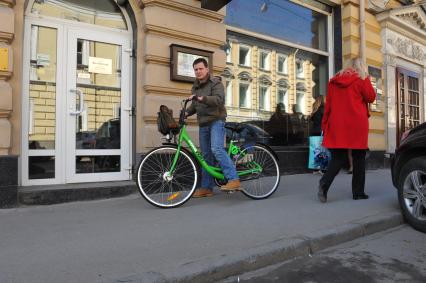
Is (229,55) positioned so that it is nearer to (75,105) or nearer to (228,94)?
(228,94)

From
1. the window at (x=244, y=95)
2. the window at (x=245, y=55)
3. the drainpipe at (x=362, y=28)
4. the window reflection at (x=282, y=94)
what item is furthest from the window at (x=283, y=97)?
the drainpipe at (x=362, y=28)

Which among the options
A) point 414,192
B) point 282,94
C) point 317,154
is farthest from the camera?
point 282,94

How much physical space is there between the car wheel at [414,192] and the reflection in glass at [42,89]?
4.49 metres

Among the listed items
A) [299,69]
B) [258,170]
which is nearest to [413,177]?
[258,170]

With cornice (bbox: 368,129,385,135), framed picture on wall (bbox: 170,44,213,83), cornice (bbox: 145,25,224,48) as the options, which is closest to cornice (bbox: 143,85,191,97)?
framed picture on wall (bbox: 170,44,213,83)

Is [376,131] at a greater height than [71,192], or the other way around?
[376,131]

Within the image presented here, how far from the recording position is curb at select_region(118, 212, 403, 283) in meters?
3.01

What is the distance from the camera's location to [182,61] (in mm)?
6703

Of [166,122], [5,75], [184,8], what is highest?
[184,8]

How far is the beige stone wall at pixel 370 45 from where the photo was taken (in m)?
9.93

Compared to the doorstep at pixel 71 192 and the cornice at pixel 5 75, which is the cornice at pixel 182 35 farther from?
the doorstep at pixel 71 192

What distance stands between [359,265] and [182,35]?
4.48 meters

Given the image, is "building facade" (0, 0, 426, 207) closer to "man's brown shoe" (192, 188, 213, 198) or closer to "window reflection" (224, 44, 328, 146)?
"window reflection" (224, 44, 328, 146)

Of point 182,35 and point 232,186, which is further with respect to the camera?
point 182,35
